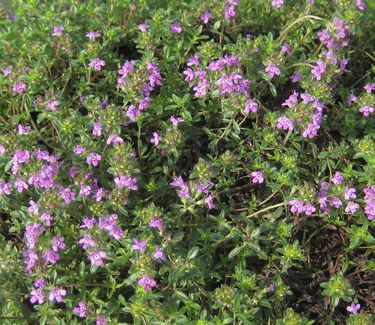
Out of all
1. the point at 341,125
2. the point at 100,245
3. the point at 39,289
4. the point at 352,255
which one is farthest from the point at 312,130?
the point at 39,289

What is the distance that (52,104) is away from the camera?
130 inches

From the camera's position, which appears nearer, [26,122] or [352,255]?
[352,255]

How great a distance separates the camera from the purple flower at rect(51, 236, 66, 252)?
2.81 m

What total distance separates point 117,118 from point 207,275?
0.94 metres

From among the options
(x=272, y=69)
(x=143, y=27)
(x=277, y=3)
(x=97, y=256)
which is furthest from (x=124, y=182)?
(x=277, y=3)

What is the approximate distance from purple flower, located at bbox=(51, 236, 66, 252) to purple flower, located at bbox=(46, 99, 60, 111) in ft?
2.69

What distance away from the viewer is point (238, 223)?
3146 mm

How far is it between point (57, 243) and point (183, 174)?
0.95 m

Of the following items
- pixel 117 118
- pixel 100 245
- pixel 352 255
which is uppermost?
pixel 117 118

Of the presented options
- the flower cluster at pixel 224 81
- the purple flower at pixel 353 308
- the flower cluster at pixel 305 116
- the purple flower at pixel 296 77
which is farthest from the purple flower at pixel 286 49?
the purple flower at pixel 353 308

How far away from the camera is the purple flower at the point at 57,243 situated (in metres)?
2.81

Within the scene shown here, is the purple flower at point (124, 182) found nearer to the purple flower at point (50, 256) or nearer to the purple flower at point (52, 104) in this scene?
the purple flower at point (50, 256)

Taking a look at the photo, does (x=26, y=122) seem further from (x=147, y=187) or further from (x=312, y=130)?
(x=312, y=130)

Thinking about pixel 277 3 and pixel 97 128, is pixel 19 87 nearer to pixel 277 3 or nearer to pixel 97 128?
pixel 97 128
